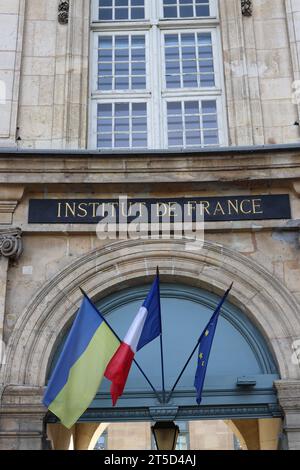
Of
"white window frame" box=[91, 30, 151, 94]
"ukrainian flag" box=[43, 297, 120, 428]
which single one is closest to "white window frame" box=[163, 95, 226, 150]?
"white window frame" box=[91, 30, 151, 94]

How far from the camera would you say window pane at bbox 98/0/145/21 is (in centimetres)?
1163

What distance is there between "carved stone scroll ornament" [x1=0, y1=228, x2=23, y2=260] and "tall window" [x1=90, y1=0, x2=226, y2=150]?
76.3 inches

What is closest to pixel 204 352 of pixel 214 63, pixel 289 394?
pixel 289 394

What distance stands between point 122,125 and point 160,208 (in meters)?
1.75

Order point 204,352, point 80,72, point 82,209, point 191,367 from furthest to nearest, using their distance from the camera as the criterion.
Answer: point 80,72 < point 82,209 < point 191,367 < point 204,352

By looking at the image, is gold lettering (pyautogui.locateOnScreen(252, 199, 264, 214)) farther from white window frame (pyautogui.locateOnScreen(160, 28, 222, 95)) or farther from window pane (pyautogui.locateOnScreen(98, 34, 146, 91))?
window pane (pyautogui.locateOnScreen(98, 34, 146, 91))

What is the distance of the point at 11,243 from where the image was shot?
928 cm

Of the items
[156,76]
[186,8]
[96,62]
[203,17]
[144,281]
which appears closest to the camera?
[144,281]

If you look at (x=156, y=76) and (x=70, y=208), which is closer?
(x=70, y=208)

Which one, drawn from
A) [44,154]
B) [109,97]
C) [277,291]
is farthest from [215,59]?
[277,291]

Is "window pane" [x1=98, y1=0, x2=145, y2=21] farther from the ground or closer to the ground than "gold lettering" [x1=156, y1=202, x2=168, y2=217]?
farther from the ground

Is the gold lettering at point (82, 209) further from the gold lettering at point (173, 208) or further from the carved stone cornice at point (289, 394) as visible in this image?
the carved stone cornice at point (289, 394)

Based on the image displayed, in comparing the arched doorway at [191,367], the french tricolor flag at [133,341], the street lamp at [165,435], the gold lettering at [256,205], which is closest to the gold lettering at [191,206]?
the gold lettering at [256,205]

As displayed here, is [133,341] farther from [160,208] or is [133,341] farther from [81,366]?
[160,208]
